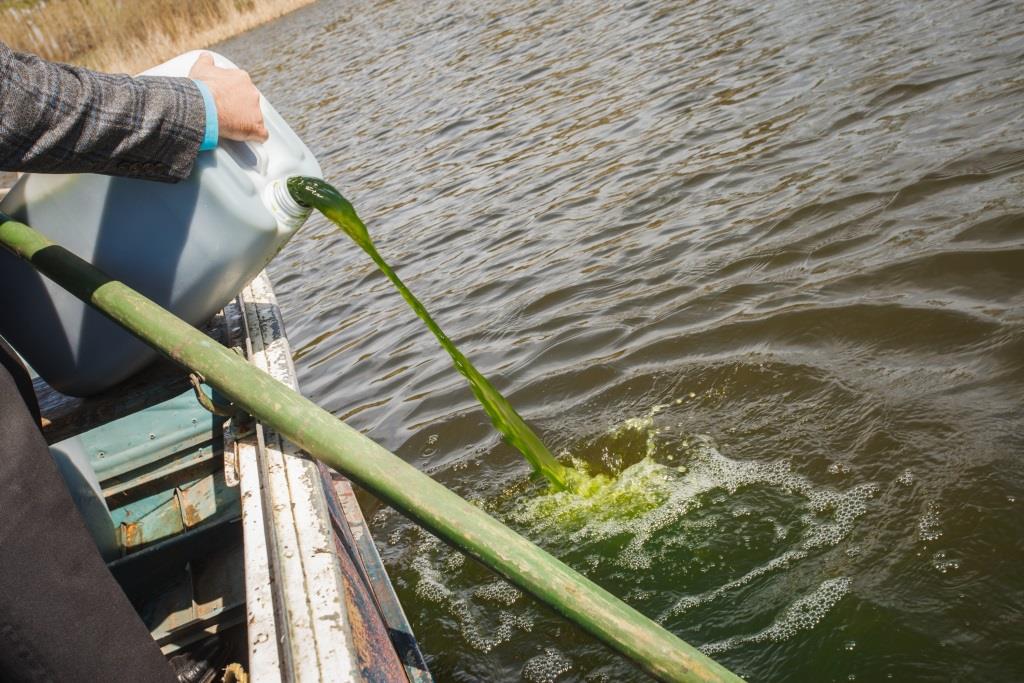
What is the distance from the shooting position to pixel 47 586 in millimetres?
1455

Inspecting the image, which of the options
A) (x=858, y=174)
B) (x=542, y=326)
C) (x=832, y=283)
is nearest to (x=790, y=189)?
(x=858, y=174)

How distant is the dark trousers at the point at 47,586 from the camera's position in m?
1.42

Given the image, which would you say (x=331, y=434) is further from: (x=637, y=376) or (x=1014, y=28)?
(x=1014, y=28)

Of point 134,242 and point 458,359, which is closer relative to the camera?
point 134,242

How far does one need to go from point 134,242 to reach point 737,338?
2602mm

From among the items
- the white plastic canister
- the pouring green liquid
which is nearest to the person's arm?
the white plastic canister

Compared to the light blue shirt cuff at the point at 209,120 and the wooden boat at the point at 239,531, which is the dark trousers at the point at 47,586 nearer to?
the wooden boat at the point at 239,531

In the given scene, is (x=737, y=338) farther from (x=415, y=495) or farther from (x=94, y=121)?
(x=94, y=121)

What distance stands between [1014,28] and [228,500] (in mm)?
5360

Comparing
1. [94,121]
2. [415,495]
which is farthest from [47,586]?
[94,121]

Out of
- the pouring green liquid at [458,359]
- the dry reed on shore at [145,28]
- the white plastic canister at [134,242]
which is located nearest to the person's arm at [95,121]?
the white plastic canister at [134,242]

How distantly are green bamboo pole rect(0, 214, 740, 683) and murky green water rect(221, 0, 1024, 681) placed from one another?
→ 1.22 metres

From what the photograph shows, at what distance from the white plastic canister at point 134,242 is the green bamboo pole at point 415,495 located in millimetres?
528

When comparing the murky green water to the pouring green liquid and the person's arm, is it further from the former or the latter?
the person's arm
